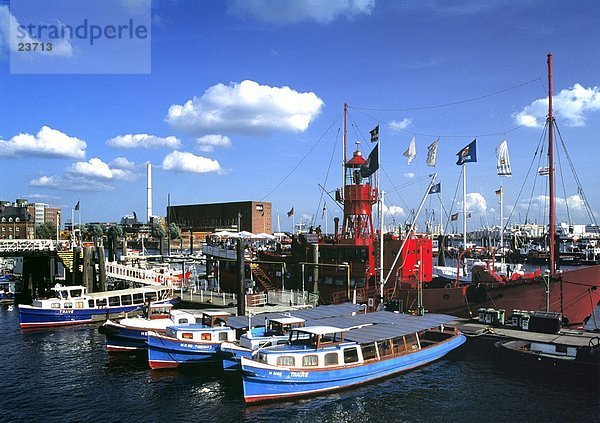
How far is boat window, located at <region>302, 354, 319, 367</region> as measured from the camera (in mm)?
27828

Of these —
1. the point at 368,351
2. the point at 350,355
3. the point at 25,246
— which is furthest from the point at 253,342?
the point at 25,246

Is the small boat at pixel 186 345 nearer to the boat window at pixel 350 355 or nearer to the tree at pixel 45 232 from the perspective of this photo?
the boat window at pixel 350 355

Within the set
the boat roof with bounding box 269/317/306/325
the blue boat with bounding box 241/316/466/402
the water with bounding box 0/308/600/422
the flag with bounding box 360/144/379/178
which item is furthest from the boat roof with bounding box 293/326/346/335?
the flag with bounding box 360/144/379/178

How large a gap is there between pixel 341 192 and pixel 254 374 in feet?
103

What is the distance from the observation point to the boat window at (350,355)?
29.4 m

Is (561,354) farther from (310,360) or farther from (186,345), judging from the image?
(186,345)

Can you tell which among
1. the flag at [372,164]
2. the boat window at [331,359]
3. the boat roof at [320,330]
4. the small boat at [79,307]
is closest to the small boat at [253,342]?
the boat roof at [320,330]

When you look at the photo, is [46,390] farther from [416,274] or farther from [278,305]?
[416,274]

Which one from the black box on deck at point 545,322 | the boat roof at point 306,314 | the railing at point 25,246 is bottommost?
Answer: the black box on deck at point 545,322

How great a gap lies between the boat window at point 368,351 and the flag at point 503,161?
2469cm

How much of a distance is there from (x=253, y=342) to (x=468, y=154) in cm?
2889

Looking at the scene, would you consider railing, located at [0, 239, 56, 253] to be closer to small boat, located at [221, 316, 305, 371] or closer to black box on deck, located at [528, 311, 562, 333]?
small boat, located at [221, 316, 305, 371]

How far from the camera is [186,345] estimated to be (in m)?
33.0

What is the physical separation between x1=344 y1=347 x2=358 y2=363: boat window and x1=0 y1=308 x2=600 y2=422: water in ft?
5.89
